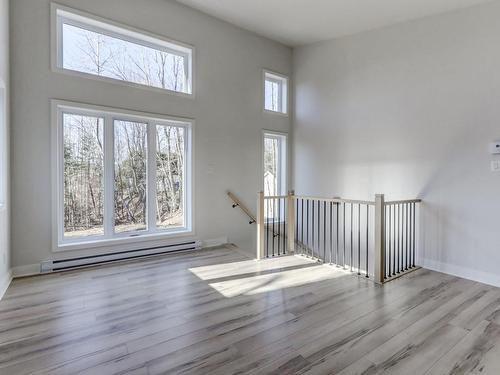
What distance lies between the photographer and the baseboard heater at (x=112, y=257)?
3.67m

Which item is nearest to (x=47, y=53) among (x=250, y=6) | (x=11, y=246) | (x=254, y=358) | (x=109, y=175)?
(x=109, y=175)

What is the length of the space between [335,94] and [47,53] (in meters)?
4.22

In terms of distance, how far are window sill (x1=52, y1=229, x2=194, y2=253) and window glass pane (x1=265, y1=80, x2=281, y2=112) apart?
2838mm

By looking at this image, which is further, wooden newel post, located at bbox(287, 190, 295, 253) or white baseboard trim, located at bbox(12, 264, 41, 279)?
wooden newel post, located at bbox(287, 190, 295, 253)

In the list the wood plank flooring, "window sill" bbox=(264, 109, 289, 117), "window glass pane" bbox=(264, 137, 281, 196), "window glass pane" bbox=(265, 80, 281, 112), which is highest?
"window glass pane" bbox=(265, 80, 281, 112)

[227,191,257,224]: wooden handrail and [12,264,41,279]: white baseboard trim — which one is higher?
[227,191,257,224]: wooden handrail

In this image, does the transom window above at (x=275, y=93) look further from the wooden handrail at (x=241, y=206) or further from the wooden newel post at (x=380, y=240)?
the wooden newel post at (x=380, y=240)

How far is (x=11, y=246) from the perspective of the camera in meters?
3.43

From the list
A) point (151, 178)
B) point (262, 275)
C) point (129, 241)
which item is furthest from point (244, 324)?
point (151, 178)

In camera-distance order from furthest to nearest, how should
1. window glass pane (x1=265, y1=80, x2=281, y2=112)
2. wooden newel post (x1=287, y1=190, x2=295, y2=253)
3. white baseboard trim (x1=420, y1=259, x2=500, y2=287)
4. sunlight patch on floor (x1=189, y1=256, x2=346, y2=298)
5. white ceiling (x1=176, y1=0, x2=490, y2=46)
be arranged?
window glass pane (x1=265, y1=80, x2=281, y2=112), wooden newel post (x1=287, y1=190, x2=295, y2=253), white ceiling (x1=176, y1=0, x2=490, y2=46), white baseboard trim (x1=420, y1=259, x2=500, y2=287), sunlight patch on floor (x1=189, y1=256, x2=346, y2=298)

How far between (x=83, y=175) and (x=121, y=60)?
1650 millimetres

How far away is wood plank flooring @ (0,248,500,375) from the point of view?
6.37 ft

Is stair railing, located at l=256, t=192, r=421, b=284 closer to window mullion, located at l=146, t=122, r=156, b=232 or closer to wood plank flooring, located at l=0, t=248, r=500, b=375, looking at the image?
wood plank flooring, located at l=0, t=248, r=500, b=375

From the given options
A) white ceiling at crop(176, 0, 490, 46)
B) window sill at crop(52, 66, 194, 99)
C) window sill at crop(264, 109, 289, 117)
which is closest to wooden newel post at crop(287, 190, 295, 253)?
window sill at crop(264, 109, 289, 117)
